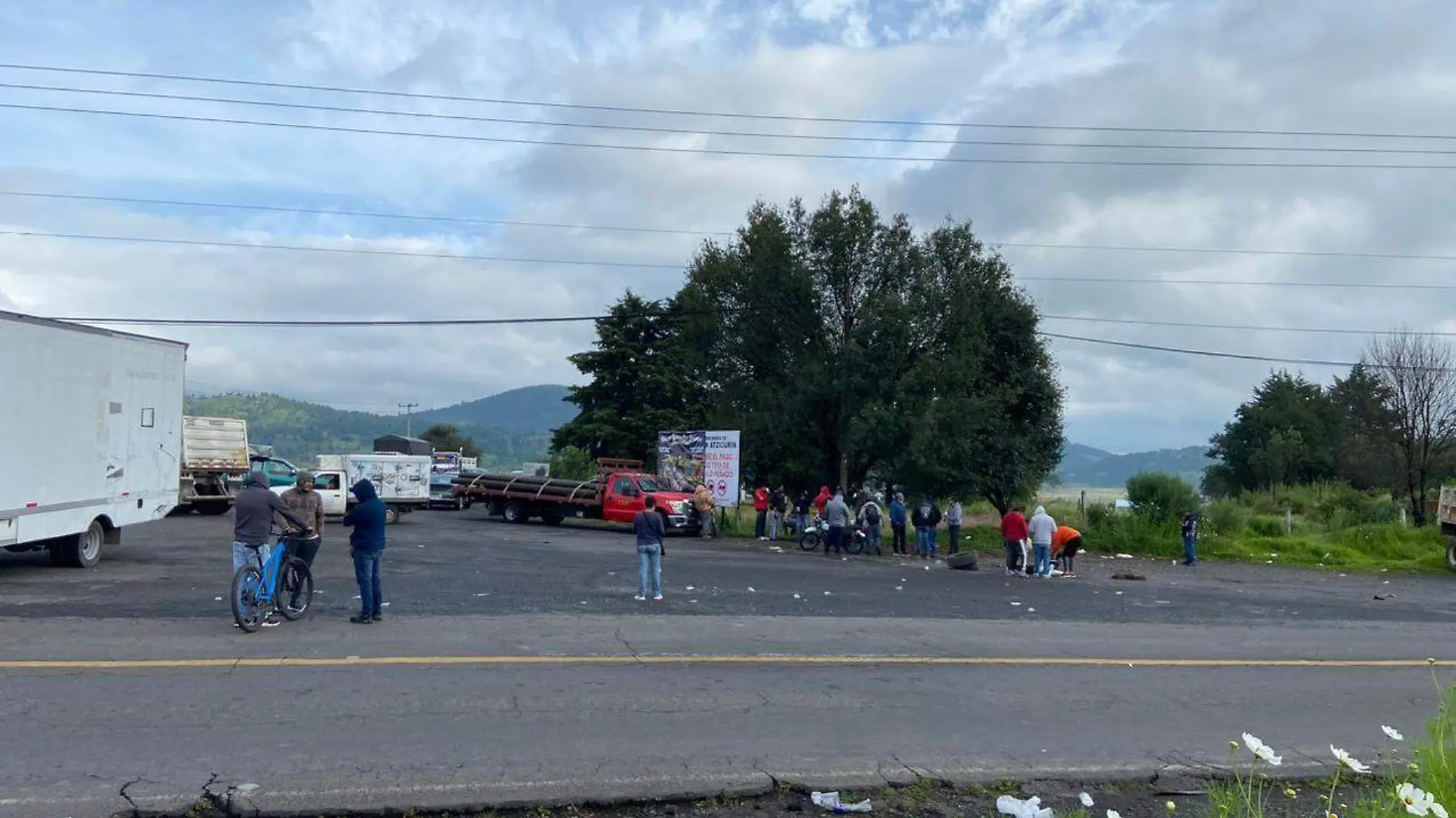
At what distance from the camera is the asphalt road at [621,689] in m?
6.91

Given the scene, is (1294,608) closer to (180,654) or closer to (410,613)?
(410,613)

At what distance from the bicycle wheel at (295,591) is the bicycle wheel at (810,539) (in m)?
19.0

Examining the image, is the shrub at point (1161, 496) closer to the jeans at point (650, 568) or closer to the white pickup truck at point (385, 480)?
the white pickup truck at point (385, 480)

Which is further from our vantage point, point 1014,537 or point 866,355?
point 866,355

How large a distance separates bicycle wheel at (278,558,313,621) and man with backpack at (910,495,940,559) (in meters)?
18.9

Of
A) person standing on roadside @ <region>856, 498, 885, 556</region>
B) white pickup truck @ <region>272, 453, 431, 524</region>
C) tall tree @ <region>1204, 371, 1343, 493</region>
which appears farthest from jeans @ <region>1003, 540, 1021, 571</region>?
tall tree @ <region>1204, 371, 1343, 493</region>

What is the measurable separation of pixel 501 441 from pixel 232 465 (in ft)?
488

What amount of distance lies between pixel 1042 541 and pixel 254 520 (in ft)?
56.9

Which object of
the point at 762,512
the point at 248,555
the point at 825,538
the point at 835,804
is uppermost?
the point at 248,555

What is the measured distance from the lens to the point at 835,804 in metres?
6.47

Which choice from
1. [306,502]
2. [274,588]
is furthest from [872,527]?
[274,588]

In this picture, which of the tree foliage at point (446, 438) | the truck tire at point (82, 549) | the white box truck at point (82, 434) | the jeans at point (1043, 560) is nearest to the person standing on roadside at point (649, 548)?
the white box truck at point (82, 434)

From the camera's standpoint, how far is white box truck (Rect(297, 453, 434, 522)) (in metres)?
33.6

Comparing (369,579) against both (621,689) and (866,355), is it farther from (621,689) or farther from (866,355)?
(866,355)
